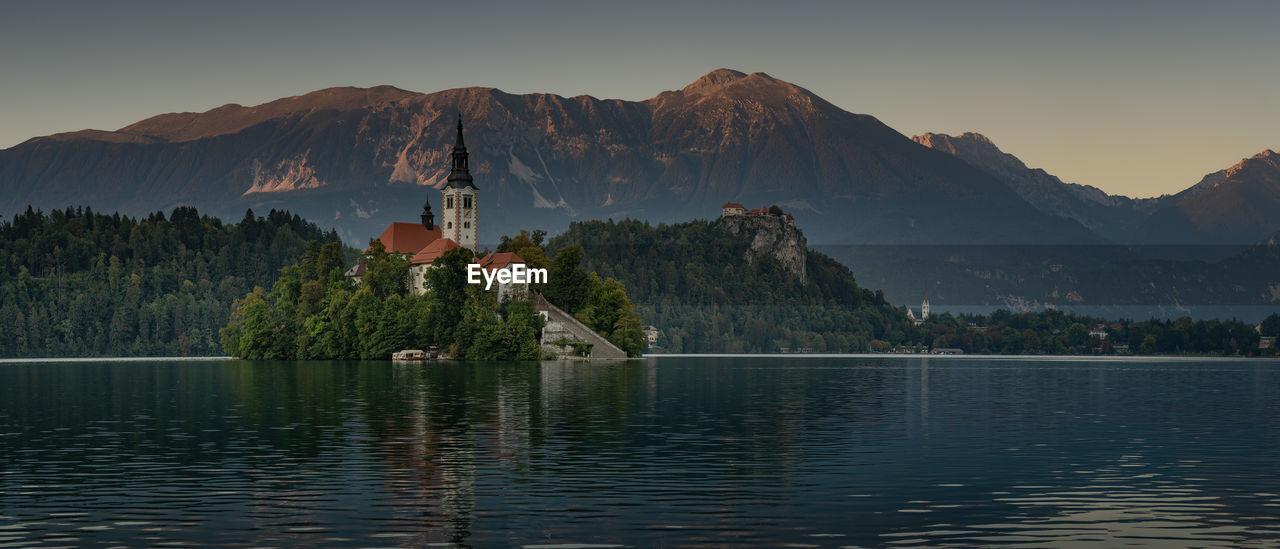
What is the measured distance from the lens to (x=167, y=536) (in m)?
35.2

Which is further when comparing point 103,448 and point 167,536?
point 103,448

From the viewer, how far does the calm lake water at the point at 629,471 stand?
36438mm

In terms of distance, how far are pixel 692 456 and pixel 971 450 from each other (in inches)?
517

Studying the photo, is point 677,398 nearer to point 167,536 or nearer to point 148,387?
point 148,387

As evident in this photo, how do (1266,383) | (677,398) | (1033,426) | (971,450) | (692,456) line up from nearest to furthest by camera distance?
(692,456), (971,450), (1033,426), (677,398), (1266,383)

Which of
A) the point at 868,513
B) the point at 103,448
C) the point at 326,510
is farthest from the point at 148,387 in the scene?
the point at 868,513

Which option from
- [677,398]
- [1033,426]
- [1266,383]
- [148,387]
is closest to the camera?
[1033,426]

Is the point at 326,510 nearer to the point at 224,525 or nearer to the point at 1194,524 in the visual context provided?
the point at 224,525

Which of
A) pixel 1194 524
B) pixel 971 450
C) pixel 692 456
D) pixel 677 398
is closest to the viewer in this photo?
pixel 1194 524

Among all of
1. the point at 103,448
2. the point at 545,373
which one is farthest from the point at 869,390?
the point at 103,448

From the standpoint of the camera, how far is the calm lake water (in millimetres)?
36438

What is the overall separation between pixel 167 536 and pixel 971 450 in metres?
36.3

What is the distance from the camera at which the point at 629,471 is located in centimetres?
4956

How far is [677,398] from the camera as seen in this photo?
10081 centimetres
